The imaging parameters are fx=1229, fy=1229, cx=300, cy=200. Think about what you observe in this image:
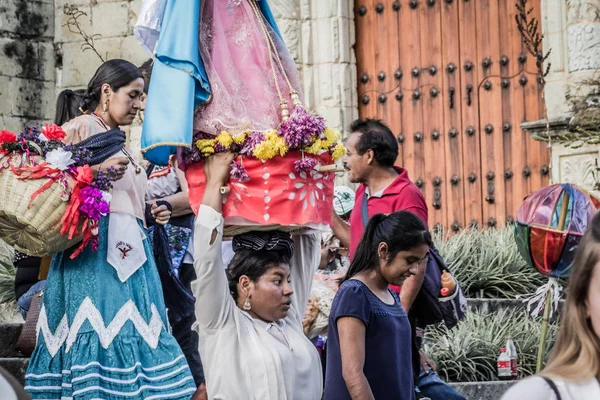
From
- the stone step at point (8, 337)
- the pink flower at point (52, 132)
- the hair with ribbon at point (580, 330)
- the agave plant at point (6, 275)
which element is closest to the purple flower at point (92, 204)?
the pink flower at point (52, 132)

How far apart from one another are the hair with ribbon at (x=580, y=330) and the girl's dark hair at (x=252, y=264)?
7.26ft

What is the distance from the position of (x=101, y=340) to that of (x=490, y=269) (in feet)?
14.4

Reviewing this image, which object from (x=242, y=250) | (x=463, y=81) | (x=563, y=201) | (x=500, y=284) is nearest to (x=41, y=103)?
(x=463, y=81)

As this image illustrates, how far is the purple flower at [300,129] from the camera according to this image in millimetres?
4453

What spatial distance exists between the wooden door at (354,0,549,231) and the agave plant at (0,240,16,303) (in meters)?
3.56

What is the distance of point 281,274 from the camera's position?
4715 millimetres

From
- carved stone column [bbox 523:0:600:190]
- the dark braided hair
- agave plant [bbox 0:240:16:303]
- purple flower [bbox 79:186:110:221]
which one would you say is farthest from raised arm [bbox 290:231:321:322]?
carved stone column [bbox 523:0:600:190]

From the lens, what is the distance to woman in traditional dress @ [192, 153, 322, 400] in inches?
172

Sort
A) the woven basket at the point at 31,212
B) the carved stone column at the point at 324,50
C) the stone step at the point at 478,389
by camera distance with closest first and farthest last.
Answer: the woven basket at the point at 31,212 < the stone step at the point at 478,389 < the carved stone column at the point at 324,50

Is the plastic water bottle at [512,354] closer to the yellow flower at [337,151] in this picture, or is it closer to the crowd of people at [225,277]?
the crowd of people at [225,277]

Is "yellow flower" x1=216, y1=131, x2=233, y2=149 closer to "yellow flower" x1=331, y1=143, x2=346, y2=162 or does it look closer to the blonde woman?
"yellow flower" x1=331, y1=143, x2=346, y2=162

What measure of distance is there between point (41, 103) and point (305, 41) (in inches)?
112

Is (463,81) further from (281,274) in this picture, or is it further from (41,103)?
(281,274)

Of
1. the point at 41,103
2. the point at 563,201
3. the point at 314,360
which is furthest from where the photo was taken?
the point at 41,103
